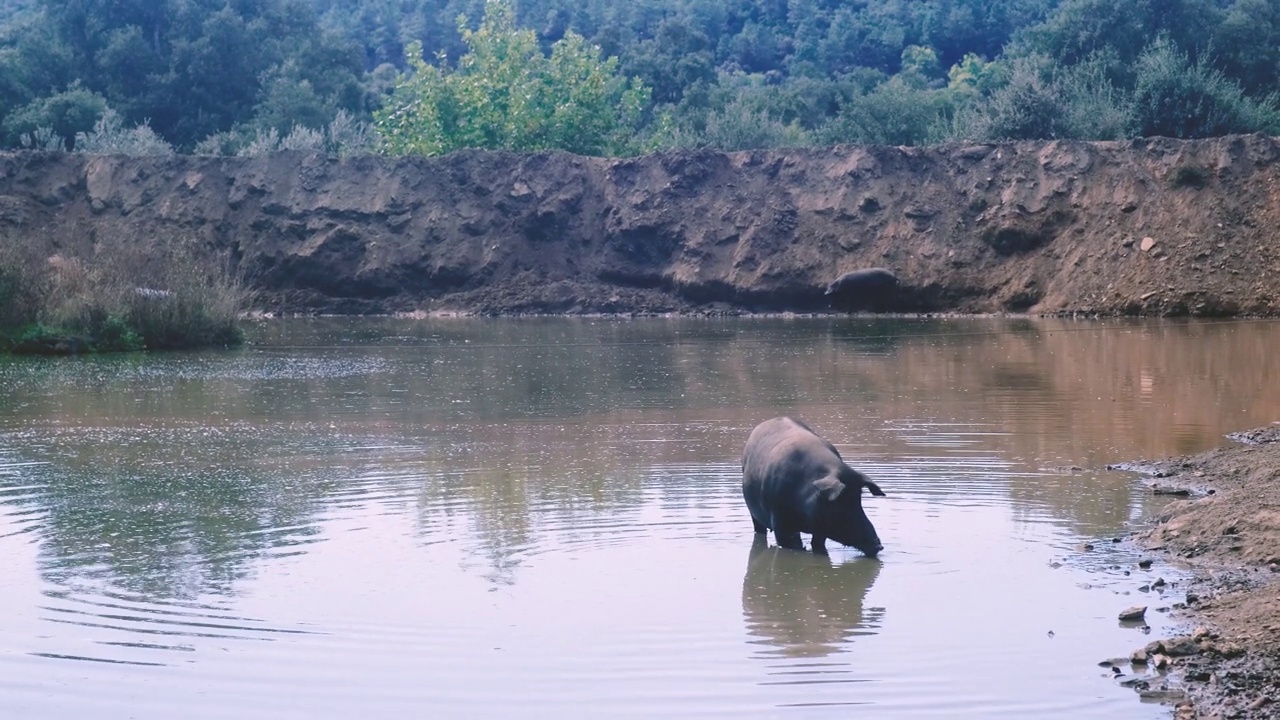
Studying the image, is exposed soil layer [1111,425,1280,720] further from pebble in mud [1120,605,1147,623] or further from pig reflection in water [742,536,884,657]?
pig reflection in water [742,536,884,657]

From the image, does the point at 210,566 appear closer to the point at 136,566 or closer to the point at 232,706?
the point at 136,566

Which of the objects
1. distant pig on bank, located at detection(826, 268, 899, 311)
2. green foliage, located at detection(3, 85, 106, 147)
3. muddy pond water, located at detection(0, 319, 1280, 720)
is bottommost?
muddy pond water, located at detection(0, 319, 1280, 720)

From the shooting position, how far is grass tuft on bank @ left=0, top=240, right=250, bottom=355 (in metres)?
30.4

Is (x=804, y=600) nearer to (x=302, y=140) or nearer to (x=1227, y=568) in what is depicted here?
(x=1227, y=568)

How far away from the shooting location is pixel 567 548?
1166cm

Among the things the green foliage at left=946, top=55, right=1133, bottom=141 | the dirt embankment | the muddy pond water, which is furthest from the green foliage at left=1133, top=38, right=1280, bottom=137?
the muddy pond water

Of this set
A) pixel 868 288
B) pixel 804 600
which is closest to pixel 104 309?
pixel 868 288

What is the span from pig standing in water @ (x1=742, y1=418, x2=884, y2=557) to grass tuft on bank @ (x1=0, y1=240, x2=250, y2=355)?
2165 cm

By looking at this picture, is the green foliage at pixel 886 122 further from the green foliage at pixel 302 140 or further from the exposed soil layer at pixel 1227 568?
the exposed soil layer at pixel 1227 568

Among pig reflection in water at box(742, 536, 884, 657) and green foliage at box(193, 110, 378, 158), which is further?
green foliage at box(193, 110, 378, 158)

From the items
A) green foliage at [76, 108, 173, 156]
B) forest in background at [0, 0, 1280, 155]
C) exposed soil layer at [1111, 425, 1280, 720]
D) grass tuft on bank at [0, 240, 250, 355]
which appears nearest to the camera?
exposed soil layer at [1111, 425, 1280, 720]

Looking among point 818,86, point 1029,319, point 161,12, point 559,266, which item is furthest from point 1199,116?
point 161,12

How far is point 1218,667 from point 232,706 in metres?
4.77

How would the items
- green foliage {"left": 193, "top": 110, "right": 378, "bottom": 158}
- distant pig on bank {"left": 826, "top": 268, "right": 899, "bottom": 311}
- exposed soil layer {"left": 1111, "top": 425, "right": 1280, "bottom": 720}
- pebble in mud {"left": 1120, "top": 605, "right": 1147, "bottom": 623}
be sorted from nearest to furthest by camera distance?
exposed soil layer {"left": 1111, "top": 425, "right": 1280, "bottom": 720}
pebble in mud {"left": 1120, "top": 605, "right": 1147, "bottom": 623}
distant pig on bank {"left": 826, "top": 268, "right": 899, "bottom": 311}
green foliage {"left": 193, "top": 110, "right": 378, "bottom": 158}
